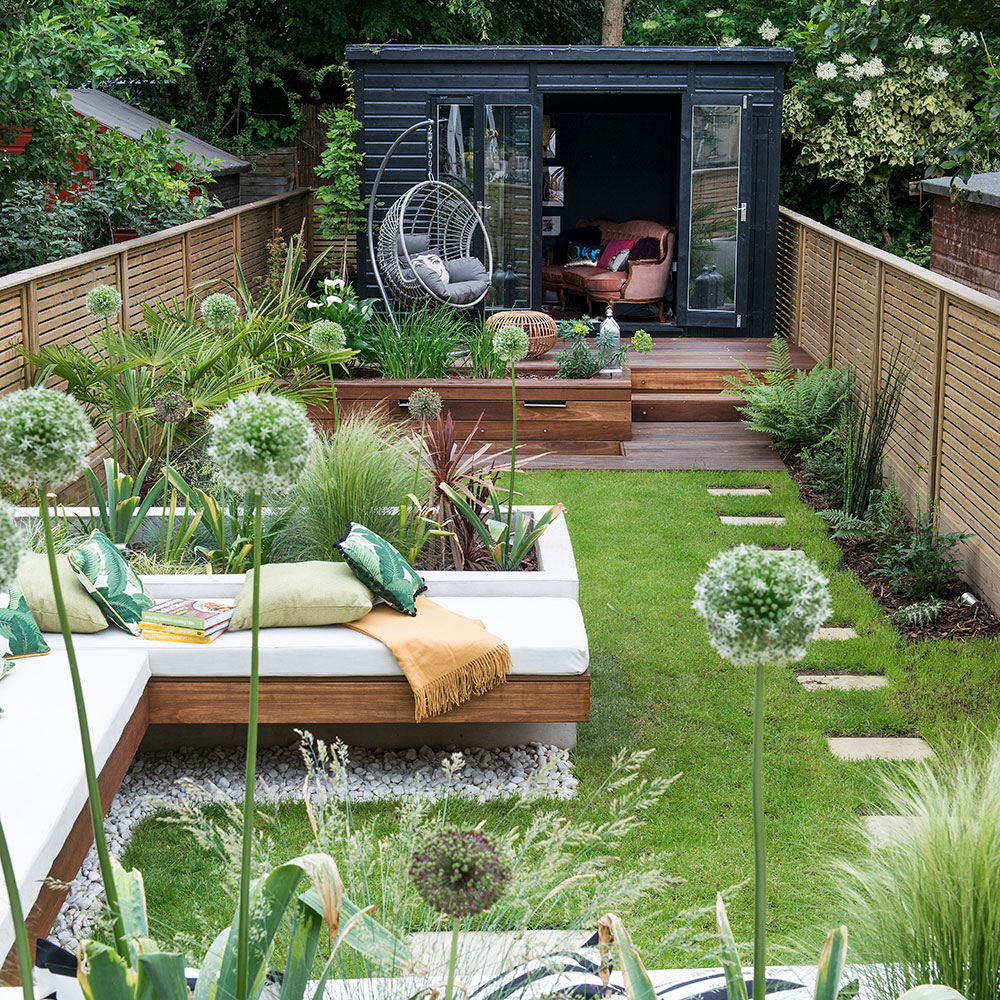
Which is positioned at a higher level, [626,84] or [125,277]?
[626,84]

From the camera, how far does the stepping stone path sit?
691 centimetres

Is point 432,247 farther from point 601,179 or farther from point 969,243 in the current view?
point 969,243

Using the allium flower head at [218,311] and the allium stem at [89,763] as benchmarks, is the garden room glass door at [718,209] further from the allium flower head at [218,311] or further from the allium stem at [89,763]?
the allium stem at [89,763]

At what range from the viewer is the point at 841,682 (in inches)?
192

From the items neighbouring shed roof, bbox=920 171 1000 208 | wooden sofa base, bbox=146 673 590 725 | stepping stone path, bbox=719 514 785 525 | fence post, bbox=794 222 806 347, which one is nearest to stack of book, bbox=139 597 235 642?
wooden sofa base, bbox=146 673 590 725

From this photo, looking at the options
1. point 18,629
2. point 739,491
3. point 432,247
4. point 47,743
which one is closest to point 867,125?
point 432,247

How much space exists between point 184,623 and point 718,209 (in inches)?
319

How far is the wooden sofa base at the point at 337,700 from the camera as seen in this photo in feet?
13.2

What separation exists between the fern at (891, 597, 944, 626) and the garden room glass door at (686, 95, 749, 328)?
20.1 ft

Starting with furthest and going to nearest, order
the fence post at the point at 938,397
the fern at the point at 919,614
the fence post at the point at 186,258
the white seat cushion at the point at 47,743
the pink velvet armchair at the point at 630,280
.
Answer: the pink velvet armchair at the point at 630,280
the fence post at the point at 186,258
the fence post at the point at 938,397
the fern at the point at 919,614
the white seat cushion at the point at 47,743

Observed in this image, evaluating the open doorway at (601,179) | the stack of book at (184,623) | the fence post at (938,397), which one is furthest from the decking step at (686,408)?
the stack of book at (184,623)

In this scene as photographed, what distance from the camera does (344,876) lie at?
312 centimetres

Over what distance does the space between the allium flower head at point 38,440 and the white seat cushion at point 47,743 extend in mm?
1350

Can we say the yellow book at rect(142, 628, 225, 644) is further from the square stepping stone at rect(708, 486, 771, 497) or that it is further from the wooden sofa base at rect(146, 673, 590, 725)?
the square stepping stone at rect(708, 486, 771, 497)
